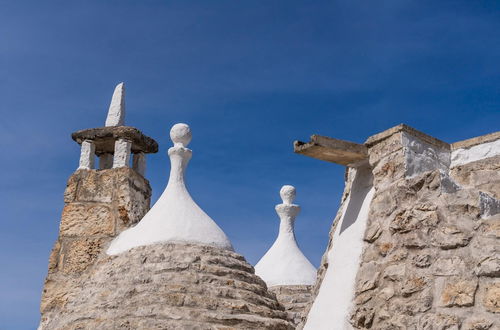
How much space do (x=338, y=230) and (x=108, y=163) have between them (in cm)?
601

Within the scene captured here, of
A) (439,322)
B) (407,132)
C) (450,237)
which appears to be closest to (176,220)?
(407,132)

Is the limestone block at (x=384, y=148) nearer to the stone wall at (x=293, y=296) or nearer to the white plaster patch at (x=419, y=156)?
the white plaster patch at (x=419, y=156)

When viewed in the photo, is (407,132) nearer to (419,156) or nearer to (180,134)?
(419,156)

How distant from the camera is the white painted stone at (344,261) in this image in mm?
4078

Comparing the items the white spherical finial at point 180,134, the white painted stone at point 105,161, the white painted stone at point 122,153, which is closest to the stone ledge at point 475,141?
the white spherical finial at point 180,134

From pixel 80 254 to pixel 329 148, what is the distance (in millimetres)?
5538

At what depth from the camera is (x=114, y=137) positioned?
962cm

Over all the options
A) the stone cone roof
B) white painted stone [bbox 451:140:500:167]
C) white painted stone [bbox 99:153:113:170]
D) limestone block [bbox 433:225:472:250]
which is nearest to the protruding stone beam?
white painted stone [bbox 451:140:500:167]

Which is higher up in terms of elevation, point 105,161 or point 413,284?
point 105,161

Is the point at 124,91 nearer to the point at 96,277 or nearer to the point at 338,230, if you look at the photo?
the point at 96,277

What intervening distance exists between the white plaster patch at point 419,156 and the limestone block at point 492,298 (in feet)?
2.89

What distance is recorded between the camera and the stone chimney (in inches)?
356

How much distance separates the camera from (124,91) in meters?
10.2

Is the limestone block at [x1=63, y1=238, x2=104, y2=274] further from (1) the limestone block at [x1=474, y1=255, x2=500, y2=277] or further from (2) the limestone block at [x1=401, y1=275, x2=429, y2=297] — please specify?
(1) the limestone block at [x1=474, y1=255, x2=500, y2=277]
